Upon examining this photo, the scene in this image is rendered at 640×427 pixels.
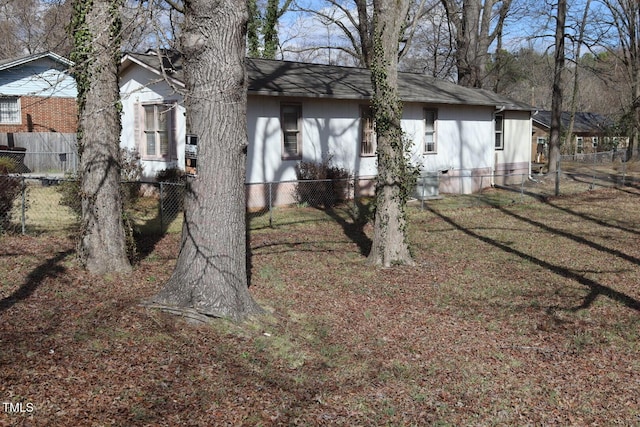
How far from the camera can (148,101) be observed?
17656 mm

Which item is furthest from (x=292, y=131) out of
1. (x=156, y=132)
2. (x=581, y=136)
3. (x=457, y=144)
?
(x=581, y=136)

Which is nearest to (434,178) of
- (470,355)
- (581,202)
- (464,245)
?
(581,202)

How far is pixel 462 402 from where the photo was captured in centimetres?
579

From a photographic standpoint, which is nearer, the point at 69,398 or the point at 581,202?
the point at 69,398

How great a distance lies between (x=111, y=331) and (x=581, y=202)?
17.5 meters

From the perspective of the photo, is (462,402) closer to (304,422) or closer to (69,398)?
(304,422)

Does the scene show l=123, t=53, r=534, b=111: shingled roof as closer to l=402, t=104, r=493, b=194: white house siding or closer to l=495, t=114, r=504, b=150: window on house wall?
l=402, t=104, r=493, b=194: white house siding

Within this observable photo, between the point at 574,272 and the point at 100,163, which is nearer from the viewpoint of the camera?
the point at 100,163

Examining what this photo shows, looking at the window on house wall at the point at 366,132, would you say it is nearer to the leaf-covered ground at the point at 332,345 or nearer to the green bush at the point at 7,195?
the leaf-covered ground at the point at 332,345

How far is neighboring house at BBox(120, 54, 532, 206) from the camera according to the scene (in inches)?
655

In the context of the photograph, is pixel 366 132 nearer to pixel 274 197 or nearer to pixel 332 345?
pixel 274 197

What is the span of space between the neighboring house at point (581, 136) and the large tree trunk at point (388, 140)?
3548 centimetres

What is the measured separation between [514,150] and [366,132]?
919 cm

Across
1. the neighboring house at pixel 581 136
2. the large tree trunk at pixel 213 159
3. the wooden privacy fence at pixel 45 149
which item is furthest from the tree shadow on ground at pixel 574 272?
the neighboring house at pixel 581 136
